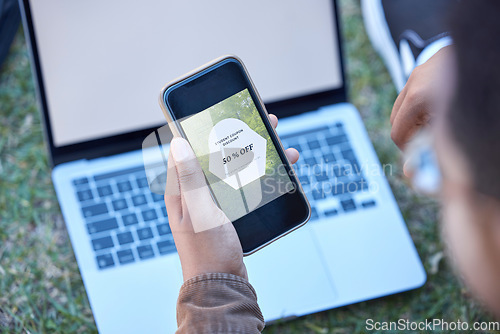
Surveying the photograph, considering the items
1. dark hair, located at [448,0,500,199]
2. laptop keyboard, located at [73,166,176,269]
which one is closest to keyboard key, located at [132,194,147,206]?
laptop keyboard, located at [73,166,176,269]

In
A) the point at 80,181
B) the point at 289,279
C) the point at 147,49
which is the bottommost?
the point at 289,279

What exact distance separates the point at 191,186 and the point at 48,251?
323mm

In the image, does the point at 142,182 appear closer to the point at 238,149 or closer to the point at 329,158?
the point at 238,149

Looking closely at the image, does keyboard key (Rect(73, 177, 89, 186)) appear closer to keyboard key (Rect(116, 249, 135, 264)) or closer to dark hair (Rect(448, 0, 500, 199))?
keyboard key (Rect(116, 249, 135, 264))

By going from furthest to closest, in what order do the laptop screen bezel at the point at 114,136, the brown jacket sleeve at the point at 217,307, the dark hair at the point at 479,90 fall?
1. the laptop screen bezel at the point at 114,136
2. the brown jacket sleeve at the point at 217,307
3. the dark hair at the point at 479,90

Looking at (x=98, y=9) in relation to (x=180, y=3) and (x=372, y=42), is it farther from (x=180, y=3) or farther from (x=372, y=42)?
(x=372, y=42)

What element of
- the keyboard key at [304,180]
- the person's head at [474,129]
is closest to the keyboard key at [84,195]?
the keyboard key at [304,180]

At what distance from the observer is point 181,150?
469 millimetres

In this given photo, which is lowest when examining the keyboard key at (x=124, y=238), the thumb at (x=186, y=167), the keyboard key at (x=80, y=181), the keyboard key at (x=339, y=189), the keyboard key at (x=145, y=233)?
the keyboard key at (x=339, y=189)

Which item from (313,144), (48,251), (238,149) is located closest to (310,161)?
(313,144)

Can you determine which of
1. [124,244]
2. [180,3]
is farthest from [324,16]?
[124,244]

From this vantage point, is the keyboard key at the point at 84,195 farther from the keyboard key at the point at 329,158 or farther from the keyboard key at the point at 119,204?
the keyboard key at the point at 329,158

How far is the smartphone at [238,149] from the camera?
0.50m

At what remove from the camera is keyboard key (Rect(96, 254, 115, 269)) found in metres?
0.59
